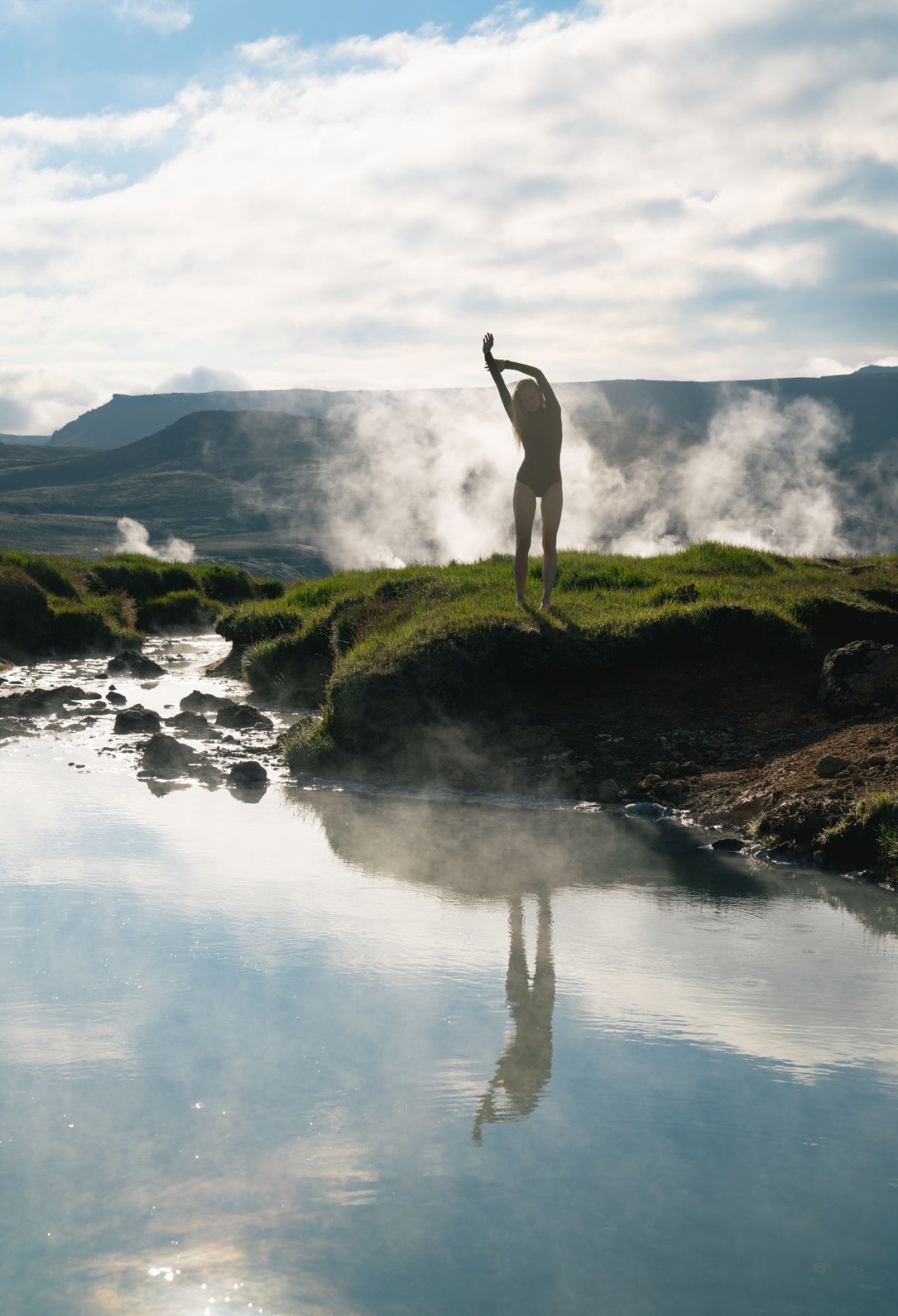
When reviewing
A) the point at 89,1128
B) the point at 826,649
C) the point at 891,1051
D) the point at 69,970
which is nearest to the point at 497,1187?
the point at 89,1128

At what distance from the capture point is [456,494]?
12862 cm

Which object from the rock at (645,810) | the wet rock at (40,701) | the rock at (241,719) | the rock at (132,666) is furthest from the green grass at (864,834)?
the rock at (132,666)

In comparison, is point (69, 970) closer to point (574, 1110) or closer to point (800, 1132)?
point (574, 1110)

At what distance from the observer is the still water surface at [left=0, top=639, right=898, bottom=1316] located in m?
3.18

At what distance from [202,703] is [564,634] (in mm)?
5589

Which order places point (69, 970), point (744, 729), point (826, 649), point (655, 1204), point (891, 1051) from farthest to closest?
point (826, 649)
point (744, 729)
point (69, 970)
point (891, 1051)
point (655, 1204)

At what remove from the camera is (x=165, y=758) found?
1087 cm

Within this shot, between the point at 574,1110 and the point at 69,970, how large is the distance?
2.44 metres

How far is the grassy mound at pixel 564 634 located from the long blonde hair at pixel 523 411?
1681 millimetres

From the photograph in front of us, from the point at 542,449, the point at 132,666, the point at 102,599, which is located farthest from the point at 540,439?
the point at 102,599

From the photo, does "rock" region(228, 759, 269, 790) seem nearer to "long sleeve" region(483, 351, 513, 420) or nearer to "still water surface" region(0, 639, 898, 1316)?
"still water surface" region(0, 639, 898, 1316)

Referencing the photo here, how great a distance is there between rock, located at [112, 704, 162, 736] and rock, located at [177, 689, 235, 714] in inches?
46.8

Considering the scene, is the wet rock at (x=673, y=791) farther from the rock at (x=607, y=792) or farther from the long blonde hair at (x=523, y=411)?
the long blonde hair at (x=523, y=411)

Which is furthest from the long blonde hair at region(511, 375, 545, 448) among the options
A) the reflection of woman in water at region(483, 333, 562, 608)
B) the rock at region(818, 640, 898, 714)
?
the rock at region(818, 640, 898, 714)
